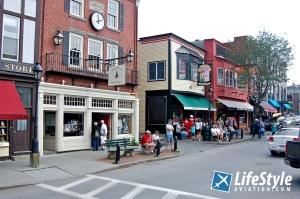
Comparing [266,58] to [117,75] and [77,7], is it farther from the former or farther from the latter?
[77,7]

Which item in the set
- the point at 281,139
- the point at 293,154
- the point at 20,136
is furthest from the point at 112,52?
the point at 293,154

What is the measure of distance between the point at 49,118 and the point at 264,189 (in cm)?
1271

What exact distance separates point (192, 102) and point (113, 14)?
11.4 m

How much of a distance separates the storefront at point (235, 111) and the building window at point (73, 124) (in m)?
18.7

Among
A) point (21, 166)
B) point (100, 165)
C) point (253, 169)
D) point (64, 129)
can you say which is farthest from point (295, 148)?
point (64, 129)

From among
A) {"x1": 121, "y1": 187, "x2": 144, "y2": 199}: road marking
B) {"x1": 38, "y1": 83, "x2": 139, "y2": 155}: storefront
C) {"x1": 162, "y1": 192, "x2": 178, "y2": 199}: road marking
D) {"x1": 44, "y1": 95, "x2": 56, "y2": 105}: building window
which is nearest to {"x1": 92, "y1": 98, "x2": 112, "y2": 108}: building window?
{"x1": 38, "y1": 83, "x2": 139, "y2": 155}: storefront

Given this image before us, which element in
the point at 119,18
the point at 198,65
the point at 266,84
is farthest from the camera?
the point at 266,84

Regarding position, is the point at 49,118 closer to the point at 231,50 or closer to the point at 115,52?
the point at 115,52

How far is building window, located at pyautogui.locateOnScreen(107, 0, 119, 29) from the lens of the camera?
880 inches

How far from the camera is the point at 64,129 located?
19.1 metres

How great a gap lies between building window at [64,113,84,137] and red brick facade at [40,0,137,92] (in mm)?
1718

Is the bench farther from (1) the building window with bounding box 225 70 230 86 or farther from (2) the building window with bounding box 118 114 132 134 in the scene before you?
(1) the building window with bounding box 225 70 230 86

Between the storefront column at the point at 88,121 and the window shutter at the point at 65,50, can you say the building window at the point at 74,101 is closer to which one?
the storefront column at the point at 88,121

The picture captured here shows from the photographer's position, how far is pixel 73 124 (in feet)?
64.3
